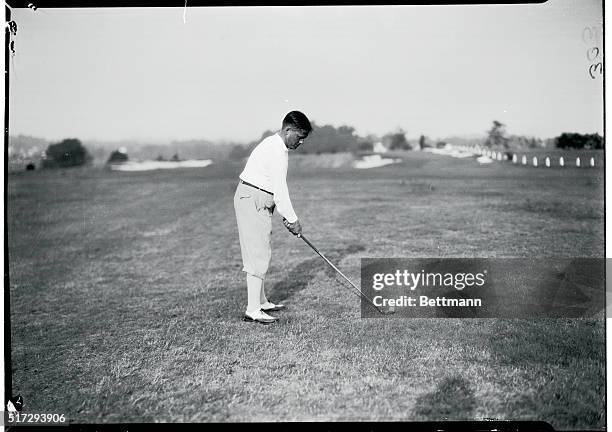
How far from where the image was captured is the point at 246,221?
366 centimetres

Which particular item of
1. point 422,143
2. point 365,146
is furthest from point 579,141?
point 365,146

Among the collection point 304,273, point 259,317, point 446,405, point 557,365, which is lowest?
point 446,405

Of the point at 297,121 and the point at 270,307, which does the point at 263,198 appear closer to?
the point at 297,121

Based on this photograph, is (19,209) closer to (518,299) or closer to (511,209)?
(518,299)

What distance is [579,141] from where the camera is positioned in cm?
387

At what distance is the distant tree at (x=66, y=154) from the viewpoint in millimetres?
3900

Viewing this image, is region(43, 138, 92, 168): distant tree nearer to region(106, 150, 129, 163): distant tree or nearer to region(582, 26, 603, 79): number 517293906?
region(106, 150, 129, 163): distant tree

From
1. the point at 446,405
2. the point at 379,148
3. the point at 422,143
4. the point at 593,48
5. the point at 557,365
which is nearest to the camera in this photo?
the point at 446,405

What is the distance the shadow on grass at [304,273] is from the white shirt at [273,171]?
2.89 ft

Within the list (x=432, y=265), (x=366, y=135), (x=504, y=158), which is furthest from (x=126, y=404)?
(x=504, y=158)

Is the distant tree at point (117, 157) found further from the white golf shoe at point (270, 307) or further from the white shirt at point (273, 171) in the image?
the white golf shoe at point (270, 307)

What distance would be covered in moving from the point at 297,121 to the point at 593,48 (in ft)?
6.70

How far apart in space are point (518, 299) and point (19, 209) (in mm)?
3873

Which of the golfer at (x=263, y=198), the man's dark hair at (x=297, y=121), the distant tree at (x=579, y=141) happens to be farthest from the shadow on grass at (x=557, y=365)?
the man's dark hair at (x=297, y=121)
